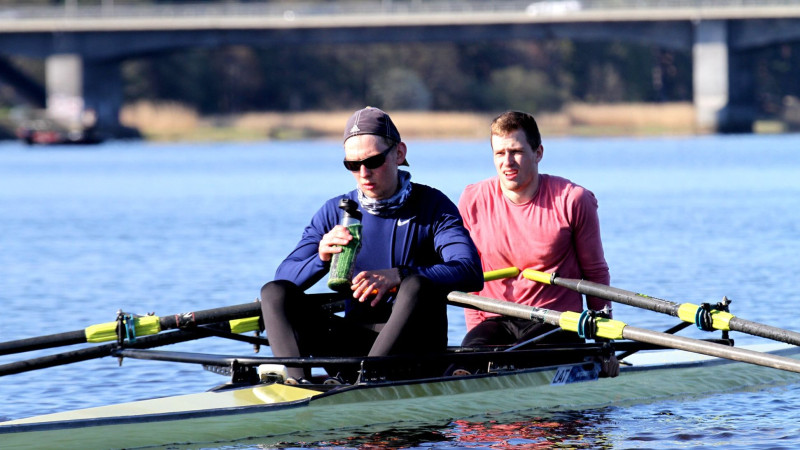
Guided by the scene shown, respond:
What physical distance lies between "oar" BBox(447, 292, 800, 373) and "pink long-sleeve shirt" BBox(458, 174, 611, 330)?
596 mm

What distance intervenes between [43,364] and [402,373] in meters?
2.21

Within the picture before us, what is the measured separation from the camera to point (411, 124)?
7250cm

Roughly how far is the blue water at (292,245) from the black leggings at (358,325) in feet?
2.04

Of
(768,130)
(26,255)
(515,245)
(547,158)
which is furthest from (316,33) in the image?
(515,245)

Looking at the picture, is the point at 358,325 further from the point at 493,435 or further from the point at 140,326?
the point at 140,326

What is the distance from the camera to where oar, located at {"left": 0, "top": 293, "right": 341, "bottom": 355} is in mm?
8195

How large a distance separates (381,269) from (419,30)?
63.3 m

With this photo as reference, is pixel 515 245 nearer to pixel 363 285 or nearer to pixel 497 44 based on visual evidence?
pixel 363 285

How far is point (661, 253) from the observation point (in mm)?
21125

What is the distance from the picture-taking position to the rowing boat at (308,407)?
24.6ft

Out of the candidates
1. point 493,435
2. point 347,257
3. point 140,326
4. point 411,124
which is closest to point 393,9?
point 411,124

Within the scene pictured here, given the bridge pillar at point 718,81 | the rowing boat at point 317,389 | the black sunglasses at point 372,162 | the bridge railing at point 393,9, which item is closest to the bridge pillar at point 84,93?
the bridge railing at point 393,9

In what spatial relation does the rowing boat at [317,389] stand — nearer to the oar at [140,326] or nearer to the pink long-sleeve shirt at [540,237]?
the oar at [140,326]

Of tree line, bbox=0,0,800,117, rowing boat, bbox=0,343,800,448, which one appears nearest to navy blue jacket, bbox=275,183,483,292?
rowing boat, bbox=0,343,800,448
